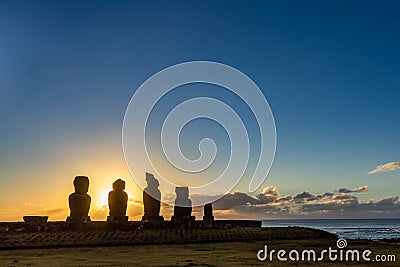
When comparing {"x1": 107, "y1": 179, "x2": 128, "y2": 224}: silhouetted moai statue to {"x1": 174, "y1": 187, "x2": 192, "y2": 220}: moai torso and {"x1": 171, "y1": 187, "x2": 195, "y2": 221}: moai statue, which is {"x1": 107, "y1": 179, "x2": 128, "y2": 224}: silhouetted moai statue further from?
{"x1": 174, "y1": 187, "x2": 192, "y2": 220}: moai torso

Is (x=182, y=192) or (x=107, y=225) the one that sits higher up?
(x=182, y=192)

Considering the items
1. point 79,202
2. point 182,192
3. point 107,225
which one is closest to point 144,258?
point 107,225

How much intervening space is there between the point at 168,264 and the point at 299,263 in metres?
7.95

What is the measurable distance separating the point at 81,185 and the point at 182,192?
14.6 metres

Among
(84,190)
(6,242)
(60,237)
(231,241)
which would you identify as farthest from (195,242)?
(84,190)

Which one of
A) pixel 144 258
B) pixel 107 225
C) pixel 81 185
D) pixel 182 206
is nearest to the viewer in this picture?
pixel 144 258

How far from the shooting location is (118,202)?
65250mm

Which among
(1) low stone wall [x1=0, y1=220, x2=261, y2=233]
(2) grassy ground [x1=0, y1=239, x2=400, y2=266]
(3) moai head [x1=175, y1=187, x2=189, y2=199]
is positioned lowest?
(2) grassy ground [x1=0, y1=239, x2=400, y2=266]

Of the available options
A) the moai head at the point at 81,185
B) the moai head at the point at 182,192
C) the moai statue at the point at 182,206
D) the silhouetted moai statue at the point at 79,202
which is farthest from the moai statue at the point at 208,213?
the moai head at the point at 81,185

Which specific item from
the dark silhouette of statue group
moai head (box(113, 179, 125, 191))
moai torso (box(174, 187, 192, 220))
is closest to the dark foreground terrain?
the dark silhouette of statue group

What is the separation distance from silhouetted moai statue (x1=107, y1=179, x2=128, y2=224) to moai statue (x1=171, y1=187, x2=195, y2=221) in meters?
7.03

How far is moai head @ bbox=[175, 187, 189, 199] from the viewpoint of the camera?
70625 mm

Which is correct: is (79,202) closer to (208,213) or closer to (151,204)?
(151,204)

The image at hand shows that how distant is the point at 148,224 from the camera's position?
63.1 m
